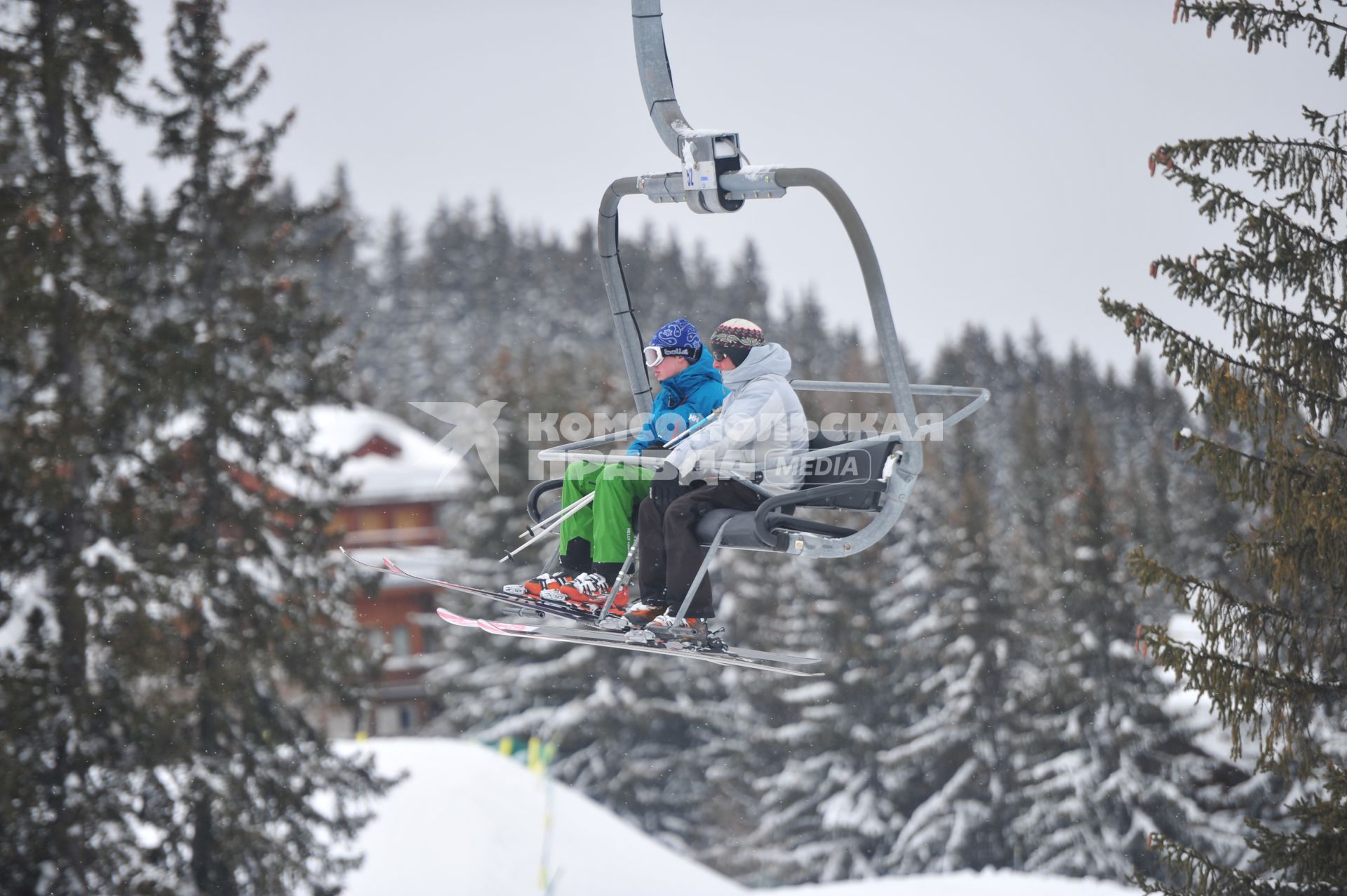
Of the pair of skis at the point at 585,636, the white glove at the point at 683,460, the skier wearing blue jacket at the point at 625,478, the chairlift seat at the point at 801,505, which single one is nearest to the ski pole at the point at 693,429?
the skier wearing blue jacket at the point at 625,478

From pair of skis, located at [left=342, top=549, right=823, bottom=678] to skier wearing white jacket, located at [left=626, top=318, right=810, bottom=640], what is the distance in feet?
0.46

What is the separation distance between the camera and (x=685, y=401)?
7.98 metres

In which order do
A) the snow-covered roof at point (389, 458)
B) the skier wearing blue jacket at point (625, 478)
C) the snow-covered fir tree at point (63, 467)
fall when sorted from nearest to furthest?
the skier wearing blue jacket at point (625, 478)
the snow-covered fir tree at point (63, 467)
the snow-covered roof at point (389, 458)

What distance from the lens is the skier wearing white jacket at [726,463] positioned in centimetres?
740

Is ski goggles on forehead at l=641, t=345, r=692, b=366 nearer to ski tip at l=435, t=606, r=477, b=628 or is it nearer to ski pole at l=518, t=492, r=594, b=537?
ski pole at l=518, t=492, r=594, b=537

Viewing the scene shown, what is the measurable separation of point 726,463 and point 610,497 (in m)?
0.92

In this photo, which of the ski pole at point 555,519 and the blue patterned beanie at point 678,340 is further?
the ski pole at point 555,519

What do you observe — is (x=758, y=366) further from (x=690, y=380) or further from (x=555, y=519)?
(x=555, y=519)

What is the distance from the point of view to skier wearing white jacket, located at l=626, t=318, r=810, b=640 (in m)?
7.40

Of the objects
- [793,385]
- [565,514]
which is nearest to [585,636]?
[565,514]

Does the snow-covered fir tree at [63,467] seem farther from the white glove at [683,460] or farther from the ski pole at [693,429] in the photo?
the white glove at [683,460]

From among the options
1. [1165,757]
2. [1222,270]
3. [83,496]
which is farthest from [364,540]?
[1222,270]

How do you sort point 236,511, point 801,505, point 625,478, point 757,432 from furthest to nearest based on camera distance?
point 236,511
point 625,478
point 801,505
point 757,432

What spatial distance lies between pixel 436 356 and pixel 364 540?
36.1 m
